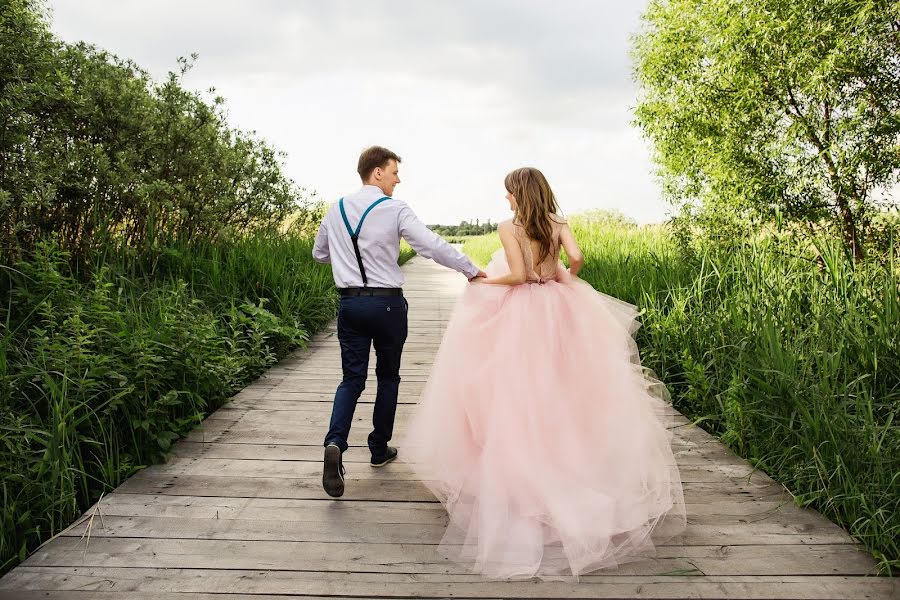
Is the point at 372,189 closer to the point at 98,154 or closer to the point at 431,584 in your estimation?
the point at 431,584

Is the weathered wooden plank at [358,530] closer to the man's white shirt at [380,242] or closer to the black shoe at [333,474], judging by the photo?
the black shoe at [333,474]

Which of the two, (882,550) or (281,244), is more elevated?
(281,244)

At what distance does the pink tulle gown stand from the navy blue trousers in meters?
0.26

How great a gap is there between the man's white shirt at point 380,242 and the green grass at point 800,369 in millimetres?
1959

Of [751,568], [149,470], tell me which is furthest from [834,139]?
[149,470]

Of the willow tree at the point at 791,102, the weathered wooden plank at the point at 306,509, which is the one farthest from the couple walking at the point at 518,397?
the willow tree at the point at 791,102

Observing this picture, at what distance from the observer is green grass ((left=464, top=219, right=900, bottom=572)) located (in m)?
3.03

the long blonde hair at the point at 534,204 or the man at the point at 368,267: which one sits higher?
the long blonde hair at the point at 534,204

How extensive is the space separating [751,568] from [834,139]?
26.3 feet

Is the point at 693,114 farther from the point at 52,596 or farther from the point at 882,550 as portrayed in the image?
the point at 52,596

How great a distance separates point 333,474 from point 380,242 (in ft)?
4.01

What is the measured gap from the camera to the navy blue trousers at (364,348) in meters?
3.37

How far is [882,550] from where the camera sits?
2713mm

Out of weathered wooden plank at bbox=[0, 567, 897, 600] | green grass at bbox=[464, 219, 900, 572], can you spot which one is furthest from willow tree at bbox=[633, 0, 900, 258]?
weathered wooden plank at bbox=[0, 567, 897, 600]
